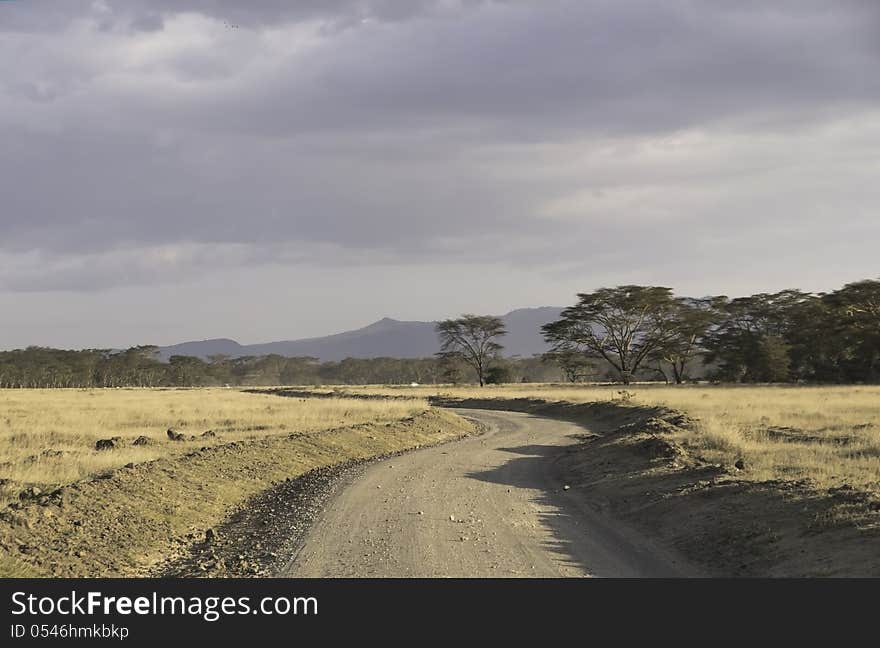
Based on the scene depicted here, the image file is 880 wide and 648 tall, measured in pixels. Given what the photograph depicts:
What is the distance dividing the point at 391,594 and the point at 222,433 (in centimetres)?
2252

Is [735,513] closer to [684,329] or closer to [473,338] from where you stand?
[684,329]

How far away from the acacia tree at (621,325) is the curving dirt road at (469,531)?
6385 centimetres

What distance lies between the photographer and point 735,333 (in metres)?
80.6

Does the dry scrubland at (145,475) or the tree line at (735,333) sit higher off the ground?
the tree line at (735,333)

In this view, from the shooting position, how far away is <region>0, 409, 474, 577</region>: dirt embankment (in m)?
9.81

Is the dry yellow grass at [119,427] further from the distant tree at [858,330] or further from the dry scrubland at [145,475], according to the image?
the distant tree at [858,330]

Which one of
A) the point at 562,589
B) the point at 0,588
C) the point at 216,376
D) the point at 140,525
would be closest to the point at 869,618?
the point at 562,589

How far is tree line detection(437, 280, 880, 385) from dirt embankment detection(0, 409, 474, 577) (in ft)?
211

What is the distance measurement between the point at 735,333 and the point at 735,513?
74.4 metres

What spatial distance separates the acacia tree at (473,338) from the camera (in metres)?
100

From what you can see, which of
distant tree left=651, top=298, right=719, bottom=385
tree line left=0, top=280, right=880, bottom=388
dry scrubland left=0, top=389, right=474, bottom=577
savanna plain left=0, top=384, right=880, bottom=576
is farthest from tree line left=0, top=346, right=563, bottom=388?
savanna plain left=0, top=384, right=880, bottom=576

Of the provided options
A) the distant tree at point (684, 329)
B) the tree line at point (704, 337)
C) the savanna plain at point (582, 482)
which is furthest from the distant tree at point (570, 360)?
the savanna plain at point (582, 482)

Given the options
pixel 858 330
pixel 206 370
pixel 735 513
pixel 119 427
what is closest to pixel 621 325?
pixel 858 330

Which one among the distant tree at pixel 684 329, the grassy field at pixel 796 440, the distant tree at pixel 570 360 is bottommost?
the grassy field at pixel 796 440
